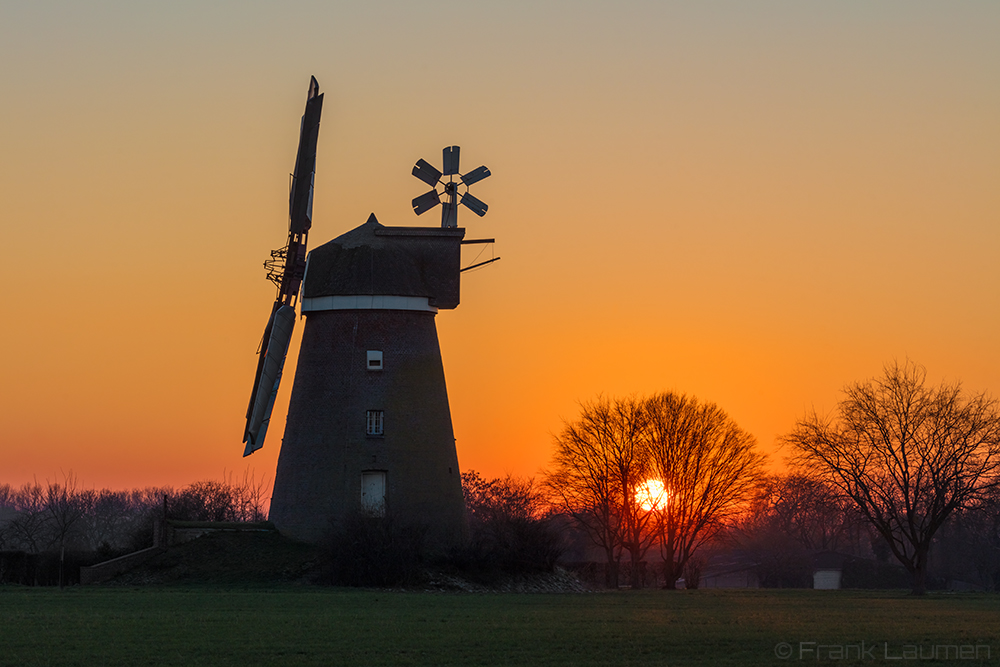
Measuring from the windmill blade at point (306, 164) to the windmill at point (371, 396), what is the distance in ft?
5.06

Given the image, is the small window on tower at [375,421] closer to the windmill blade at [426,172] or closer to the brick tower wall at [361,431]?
the brick tower wall at [361,431]

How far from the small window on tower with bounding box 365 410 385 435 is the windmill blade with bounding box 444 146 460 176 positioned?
395 inches

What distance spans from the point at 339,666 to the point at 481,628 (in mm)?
6722

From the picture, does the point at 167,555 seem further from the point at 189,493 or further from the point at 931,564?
the point at 931,564

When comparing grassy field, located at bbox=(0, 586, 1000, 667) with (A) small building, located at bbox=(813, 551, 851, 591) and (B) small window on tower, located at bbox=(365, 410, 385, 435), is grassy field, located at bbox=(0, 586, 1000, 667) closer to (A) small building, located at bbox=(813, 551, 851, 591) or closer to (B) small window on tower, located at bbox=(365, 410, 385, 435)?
(B) small window on tower, located at bbox=(365, 410, 385, 435)

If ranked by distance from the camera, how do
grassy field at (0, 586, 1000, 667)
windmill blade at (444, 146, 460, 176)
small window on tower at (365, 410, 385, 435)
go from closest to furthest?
1. grassy field at (0, 586, 1000, 667)
2. small window on tower at (365, 410, 385, 435)
3. windmill blade at (444, 146, 460, 176)

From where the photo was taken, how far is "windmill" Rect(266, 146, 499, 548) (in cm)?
4378

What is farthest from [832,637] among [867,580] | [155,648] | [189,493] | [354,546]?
[867,580]

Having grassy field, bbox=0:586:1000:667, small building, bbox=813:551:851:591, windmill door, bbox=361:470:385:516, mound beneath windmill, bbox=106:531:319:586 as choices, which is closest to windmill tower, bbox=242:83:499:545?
windmill door, bbox=361:470:385:516

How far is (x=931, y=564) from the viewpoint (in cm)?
8606

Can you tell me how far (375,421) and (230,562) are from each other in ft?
23.0

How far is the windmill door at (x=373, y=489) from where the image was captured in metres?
43.6

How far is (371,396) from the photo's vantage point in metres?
44.1

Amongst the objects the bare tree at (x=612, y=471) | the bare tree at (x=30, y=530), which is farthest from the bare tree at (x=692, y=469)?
the bare tree at (x=30, y=530)
